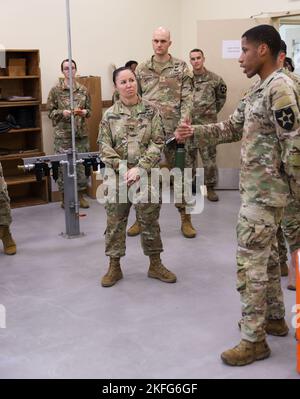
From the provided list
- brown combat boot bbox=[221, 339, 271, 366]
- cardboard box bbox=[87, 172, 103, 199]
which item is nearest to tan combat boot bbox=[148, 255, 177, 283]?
brown combat boot bbox=[221, 339, 271, 366]

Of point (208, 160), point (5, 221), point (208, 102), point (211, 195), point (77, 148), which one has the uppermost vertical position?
point (208, 102)

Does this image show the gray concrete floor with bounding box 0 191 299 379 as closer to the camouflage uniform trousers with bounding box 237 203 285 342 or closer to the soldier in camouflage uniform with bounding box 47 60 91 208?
→ the camouflage uniform trousers with bounding box 237 203 285 342

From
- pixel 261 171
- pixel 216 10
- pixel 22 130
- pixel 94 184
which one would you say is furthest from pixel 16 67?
pixel 261 171

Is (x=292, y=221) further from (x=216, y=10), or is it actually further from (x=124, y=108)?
(x=216, y=10)

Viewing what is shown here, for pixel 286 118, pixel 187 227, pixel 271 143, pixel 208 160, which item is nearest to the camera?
pixel 286 118

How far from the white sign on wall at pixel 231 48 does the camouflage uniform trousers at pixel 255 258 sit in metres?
4.31

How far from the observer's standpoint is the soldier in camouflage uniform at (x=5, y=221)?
14.3 feet

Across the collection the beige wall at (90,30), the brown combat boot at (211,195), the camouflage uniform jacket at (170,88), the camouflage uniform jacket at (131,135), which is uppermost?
the beige wall at (90,30)

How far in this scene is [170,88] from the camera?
14.7 ft

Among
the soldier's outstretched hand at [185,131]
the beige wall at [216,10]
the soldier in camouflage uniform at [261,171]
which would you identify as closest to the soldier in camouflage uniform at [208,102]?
the beige wall at [216,10]

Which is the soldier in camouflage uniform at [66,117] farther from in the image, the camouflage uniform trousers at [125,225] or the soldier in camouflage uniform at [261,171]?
the soldier in camouflage uniform at [261,171]

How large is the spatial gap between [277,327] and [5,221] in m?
2.54
